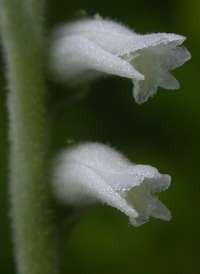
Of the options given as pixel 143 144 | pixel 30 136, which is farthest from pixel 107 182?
pixel 143 144

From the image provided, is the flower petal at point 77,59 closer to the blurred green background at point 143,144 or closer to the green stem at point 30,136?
the green stem at point 30,136

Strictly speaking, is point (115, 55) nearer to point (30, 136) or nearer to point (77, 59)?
point (77, 59)

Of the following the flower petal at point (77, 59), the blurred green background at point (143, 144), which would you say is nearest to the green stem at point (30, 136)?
the flower petal at point (77, 59)

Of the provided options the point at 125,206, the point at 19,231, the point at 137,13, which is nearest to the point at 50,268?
the point at 19,231

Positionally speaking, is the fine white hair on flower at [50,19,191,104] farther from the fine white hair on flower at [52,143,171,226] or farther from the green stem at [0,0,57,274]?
the fine white hair on flower at [52,143,171,226]

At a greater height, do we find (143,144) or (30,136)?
(30,136)

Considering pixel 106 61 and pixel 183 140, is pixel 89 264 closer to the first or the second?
pixel 183 140

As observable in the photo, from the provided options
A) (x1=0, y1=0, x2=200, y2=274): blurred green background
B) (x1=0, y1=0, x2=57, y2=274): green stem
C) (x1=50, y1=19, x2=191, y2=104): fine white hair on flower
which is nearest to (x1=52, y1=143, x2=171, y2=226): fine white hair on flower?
(x1=0, y1=0, x2=57, y2=274): green stem
